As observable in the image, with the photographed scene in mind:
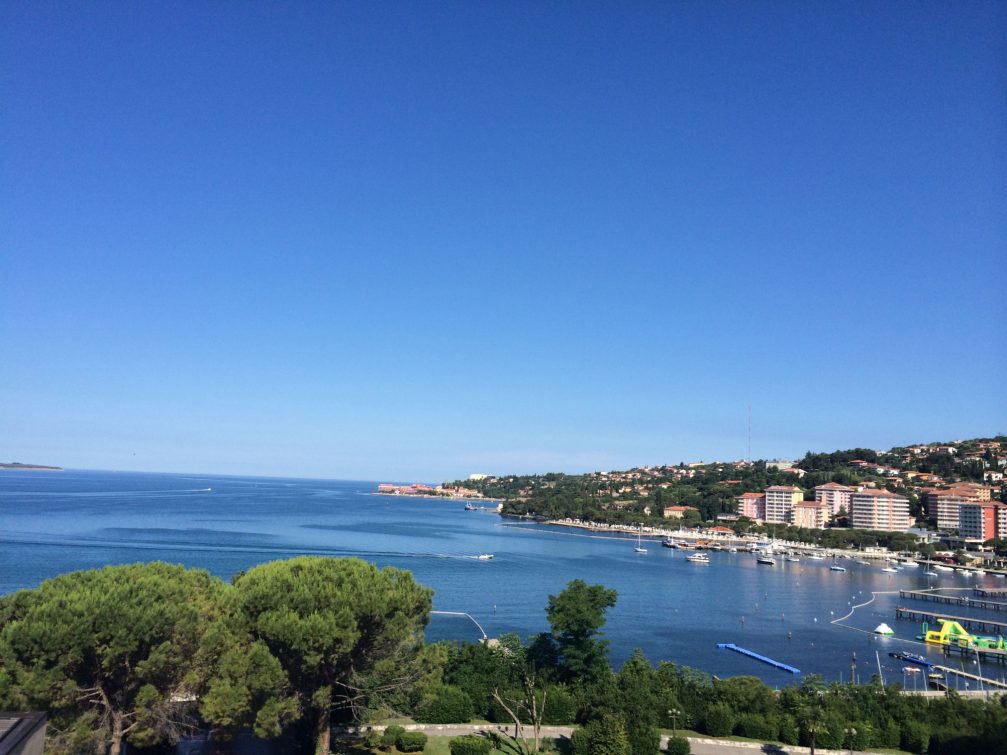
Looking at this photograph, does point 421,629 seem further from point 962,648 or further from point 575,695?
point 962,648

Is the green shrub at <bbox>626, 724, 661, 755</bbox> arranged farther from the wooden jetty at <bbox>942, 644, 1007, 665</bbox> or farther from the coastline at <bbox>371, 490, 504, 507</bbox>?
the coastline at <bbox>371, 490, 504, 507</bbox>

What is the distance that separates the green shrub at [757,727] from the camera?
14617 millimetres

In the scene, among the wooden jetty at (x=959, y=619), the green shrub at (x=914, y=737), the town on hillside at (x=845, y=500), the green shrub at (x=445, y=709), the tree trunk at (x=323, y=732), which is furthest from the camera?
the town on hillside at (x=845, y=500)

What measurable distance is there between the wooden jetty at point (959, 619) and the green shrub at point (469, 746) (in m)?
34.7

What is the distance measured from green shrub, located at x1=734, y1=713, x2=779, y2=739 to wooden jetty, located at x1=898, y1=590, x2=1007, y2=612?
123ft

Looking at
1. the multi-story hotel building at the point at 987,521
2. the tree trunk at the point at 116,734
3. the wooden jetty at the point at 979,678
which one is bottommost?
the wooden jetty at the point at 979,678

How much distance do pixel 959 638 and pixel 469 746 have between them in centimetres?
2843

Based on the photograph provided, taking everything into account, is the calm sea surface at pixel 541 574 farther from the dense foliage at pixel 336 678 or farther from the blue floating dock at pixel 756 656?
the dense foliage at pixel 336 678

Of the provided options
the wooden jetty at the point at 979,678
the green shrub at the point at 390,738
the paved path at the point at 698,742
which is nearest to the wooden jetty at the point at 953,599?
the wooden jetty at the point at 979,678

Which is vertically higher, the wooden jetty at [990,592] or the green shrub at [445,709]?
the green shrub at [445,709]

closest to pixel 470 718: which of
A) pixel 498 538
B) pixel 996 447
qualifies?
pixel 498 538

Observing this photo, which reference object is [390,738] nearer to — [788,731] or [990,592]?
[788,731]

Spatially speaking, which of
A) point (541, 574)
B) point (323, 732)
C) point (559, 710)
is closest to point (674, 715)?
point (559, 710)

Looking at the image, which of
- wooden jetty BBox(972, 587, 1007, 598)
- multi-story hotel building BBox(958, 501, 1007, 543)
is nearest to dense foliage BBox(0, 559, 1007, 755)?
wooden jetty BBox(972, 587, 1007, 598)
